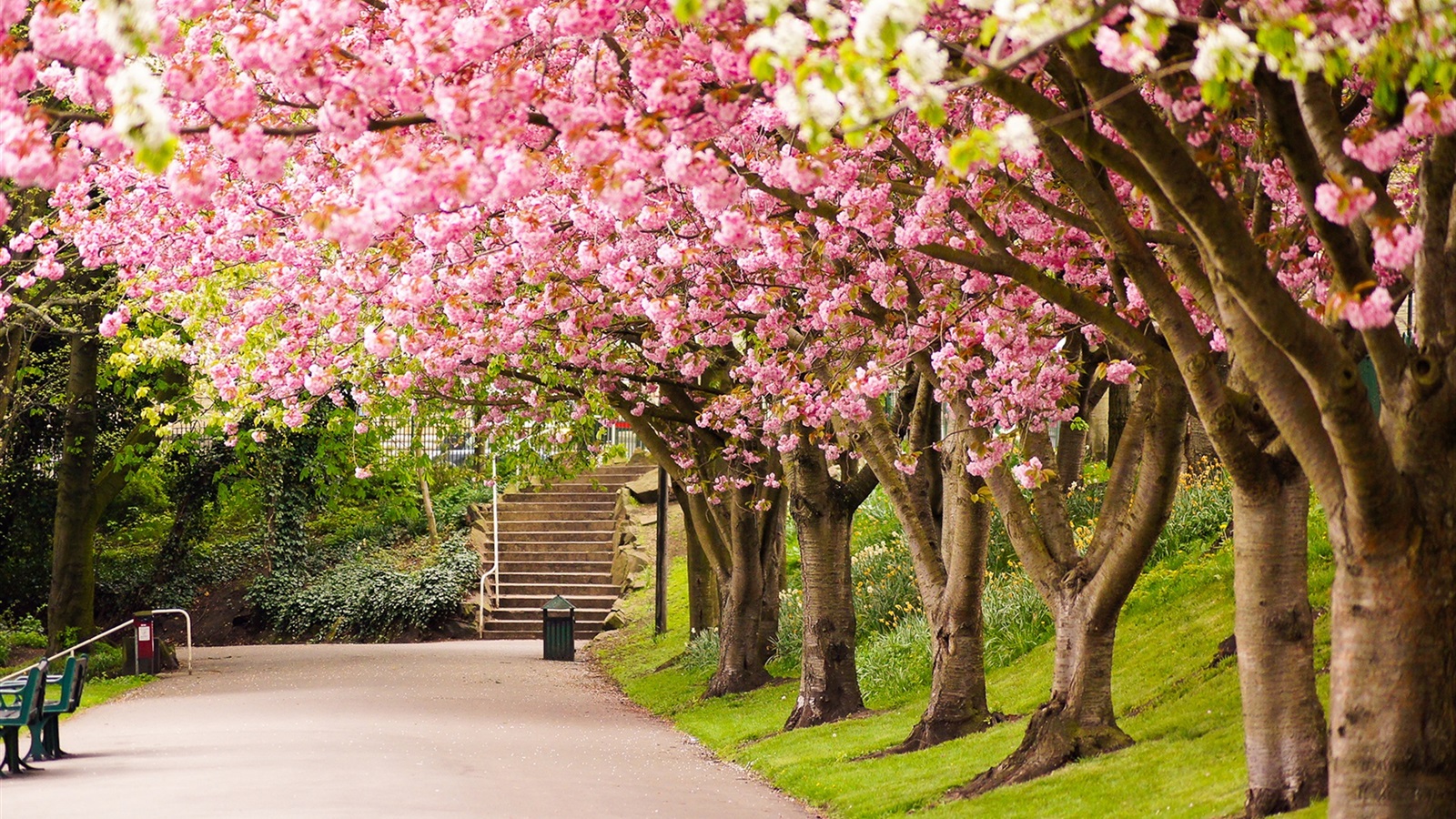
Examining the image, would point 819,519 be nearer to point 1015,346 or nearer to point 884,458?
point 884,458

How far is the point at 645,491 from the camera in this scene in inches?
1212

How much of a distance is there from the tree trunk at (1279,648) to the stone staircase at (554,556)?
58.6 ft

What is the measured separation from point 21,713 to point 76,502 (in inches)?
356

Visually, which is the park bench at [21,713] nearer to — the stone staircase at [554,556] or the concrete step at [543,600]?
the stone staircase at [554,556]

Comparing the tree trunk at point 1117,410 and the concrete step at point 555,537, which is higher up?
the tree trunk at point 1117,410

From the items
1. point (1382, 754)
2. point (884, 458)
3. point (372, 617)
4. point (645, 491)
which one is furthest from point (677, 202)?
point (645, 491)

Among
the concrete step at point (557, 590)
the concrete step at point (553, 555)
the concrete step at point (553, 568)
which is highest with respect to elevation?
the concrete step at point (553, 555)

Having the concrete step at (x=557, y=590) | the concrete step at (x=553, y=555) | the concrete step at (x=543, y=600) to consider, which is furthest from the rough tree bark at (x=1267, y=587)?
the concrete step at (x=553, y=555)

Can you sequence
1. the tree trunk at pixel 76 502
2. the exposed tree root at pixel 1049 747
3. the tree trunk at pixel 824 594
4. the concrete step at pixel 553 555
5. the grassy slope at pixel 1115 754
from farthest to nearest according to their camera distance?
the concrete step at pixel 553 555 < the tree trunk at pixel 76 502 < the tree trunk at pixel 824 594 < the exposed tree root at pixel 1049 747 < the grassy slope at pixel 1115 754

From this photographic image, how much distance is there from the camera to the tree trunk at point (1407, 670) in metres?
5.27

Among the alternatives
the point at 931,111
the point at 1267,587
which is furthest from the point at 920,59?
the point at 1267,587

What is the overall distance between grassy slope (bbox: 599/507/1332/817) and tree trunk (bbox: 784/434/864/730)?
0.38 m

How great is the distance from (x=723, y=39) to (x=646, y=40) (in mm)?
1230

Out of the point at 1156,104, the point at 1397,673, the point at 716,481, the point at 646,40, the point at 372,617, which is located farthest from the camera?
the point at 372,617
